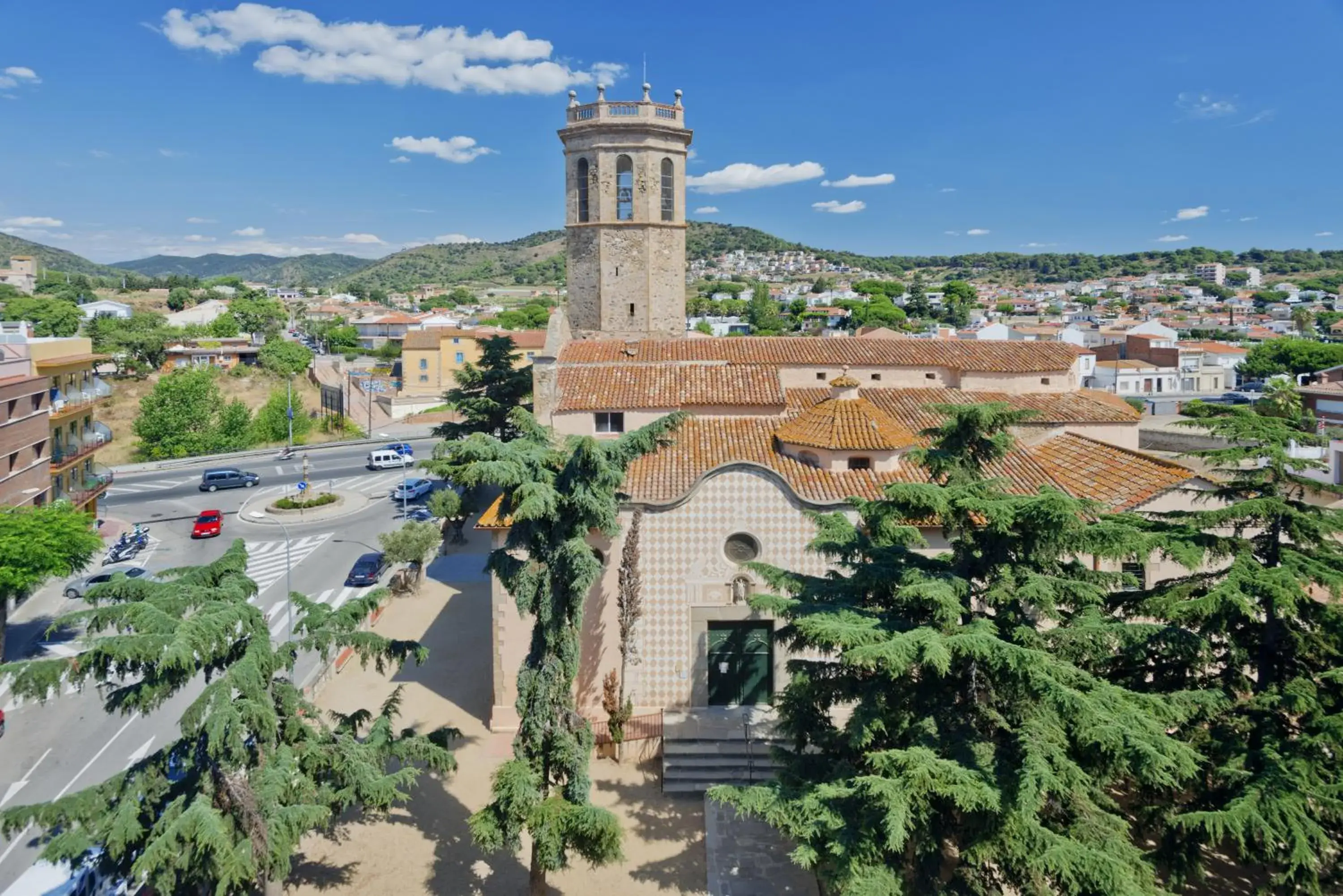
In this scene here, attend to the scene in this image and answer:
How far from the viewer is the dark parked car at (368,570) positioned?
30.9 metres

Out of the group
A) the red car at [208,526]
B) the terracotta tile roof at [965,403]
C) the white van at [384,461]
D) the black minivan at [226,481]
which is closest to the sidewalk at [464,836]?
the terracotta tile roof at [965,403]

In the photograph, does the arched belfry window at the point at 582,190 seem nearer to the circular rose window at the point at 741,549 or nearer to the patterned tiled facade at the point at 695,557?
the patterned tiled facade at the point at 695,557

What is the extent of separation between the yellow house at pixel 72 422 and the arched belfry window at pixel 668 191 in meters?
26.7

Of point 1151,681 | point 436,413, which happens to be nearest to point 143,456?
point 436,413

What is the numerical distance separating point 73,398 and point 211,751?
36.4m

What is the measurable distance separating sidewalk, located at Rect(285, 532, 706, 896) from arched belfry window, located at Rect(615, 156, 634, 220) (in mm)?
18474

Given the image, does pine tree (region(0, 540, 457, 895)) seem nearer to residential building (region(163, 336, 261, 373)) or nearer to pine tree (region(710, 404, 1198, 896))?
pine tree (region(710, 404, 1198, 896))

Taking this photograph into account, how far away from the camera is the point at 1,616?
76.3 feet

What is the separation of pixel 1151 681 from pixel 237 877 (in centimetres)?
1332

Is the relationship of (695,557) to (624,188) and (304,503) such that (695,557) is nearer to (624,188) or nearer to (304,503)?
(624,188)

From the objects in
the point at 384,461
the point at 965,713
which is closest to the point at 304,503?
the point at 384,461

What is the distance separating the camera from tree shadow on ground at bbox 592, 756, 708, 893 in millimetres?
13758

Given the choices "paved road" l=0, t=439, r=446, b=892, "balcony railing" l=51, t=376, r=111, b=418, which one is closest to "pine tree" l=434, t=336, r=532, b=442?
"paved road" l=0, t=439, r=446, b=892

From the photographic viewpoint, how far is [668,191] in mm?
31859
